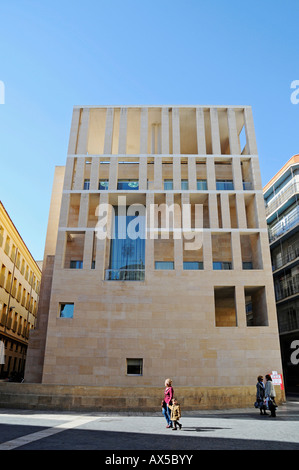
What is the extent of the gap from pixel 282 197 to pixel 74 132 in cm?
2126

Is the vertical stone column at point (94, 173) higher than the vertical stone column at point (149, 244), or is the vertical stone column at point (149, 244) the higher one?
the vertical stone column at point (94, 173)

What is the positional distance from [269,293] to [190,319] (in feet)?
18.0

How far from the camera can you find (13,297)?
3459 centimetres

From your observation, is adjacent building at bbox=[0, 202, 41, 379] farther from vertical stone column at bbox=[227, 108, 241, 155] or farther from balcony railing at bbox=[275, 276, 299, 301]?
balcony railing at bbox=[275, 276, 299, 301]

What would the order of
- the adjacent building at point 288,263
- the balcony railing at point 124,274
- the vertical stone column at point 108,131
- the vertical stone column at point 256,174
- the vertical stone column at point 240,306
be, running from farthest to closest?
1. the adjacent building at point 288,263
2. the vertical stone column at point 108,131
3. the vertical stone column at point 256,174
4. the balcony railing at point 124,274
5. the vertical stone column at point 240,306

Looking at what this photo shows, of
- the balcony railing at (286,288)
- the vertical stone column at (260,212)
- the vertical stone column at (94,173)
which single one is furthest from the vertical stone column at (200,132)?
the balcony railing at (286,288)

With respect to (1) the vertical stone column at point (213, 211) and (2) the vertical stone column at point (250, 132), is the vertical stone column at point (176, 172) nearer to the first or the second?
(1) the vertical stone column at point (213, 211)

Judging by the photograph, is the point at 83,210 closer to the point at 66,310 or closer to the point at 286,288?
the point at 66,310

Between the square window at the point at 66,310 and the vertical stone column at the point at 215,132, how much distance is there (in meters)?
15.6

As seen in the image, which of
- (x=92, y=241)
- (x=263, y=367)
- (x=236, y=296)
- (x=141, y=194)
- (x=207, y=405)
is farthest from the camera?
(x=141, y=194)

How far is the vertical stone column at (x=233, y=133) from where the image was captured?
27.8m

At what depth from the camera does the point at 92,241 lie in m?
25.0

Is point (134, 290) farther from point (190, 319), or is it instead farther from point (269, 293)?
point (269, 293)
